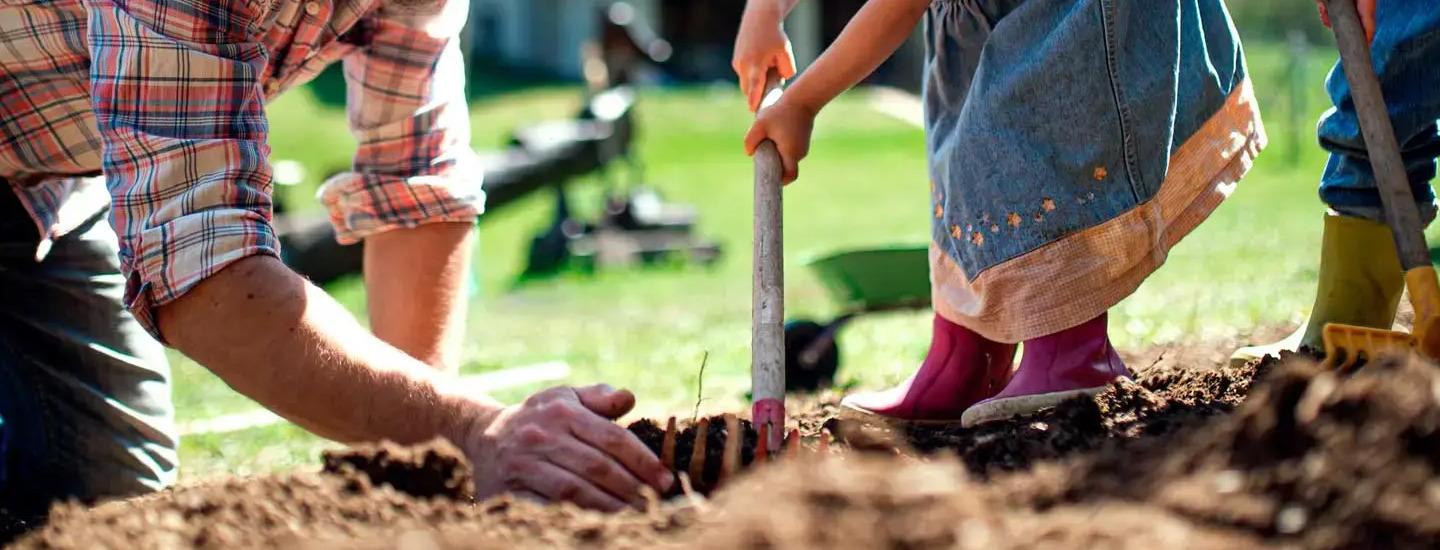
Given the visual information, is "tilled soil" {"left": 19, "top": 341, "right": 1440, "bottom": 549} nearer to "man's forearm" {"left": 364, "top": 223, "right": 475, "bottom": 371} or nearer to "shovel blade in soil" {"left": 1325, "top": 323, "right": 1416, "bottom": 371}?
"shovel blade in soil" {"left": 1325, "top": 323, "right": 1416, "bottom": 371}

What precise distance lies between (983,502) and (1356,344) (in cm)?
124

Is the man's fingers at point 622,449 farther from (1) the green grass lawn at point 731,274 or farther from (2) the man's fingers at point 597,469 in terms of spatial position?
(1) the green grass lawn at point 731,274

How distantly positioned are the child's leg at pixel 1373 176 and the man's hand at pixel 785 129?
107cm

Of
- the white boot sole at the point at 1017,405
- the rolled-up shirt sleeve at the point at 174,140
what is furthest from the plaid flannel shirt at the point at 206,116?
the white boot sole at the point at 1017,405

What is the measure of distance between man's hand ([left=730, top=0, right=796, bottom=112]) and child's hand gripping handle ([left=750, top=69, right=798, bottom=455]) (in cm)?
23

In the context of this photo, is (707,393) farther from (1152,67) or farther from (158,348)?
(1152,67)

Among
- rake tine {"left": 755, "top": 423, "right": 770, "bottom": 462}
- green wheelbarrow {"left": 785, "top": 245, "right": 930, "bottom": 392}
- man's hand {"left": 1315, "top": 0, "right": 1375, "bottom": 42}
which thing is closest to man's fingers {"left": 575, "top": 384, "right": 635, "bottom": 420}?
rake tine {"left": 755, "top": 423, "right": 770, "bottom": 462}

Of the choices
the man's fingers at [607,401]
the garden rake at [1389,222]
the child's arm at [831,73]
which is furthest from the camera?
the child's arm at [831,73]

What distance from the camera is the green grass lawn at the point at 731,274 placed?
183 inches

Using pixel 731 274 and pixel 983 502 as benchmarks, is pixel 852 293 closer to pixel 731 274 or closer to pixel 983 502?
pixel 983 502

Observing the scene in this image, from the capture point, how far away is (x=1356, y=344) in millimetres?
2426

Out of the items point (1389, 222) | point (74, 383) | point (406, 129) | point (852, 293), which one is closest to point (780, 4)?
point (406, 129)

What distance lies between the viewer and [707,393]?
4.43m

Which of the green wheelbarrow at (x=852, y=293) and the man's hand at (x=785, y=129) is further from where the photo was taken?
the green wheelbarrow at (x=852, y=293)
